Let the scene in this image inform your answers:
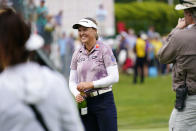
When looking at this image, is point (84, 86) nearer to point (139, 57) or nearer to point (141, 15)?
point (139, 57)

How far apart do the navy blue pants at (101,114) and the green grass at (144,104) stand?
5.20 metres

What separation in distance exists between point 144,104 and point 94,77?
11.6m

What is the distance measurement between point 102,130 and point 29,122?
3.71 m

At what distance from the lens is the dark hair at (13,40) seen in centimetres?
386

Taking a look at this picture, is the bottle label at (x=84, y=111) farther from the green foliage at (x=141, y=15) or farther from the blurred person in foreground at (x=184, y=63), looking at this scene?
the green foliage at (x=141, y=15)

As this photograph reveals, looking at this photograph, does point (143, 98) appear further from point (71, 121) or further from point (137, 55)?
point (71, 121)

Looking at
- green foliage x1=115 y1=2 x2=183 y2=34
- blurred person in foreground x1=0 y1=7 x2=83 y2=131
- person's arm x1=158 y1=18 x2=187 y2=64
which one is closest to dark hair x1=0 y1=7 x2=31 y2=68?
blurred person in foreground x1=0 y1=7 x2=83 y2=131

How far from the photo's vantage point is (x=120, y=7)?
202ft

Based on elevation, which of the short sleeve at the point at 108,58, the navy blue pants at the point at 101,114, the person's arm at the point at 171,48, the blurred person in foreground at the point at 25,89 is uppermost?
the blurred person in foreground at the point at 25,89

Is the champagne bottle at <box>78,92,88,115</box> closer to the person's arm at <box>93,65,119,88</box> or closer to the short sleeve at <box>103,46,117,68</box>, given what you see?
the person's arm at <box>93,65,119,88</box>

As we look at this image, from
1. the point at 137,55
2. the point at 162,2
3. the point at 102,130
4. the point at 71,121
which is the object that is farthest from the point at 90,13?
the point at 162,2

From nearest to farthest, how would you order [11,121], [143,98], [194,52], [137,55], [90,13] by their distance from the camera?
[11,121]
[194,52]
[143,98]
[137,55]
[90,13]

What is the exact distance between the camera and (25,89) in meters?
3.80

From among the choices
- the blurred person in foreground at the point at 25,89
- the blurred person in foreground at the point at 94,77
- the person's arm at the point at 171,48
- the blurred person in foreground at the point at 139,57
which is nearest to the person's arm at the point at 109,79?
the blurred person in foreground at the point at 94,77
